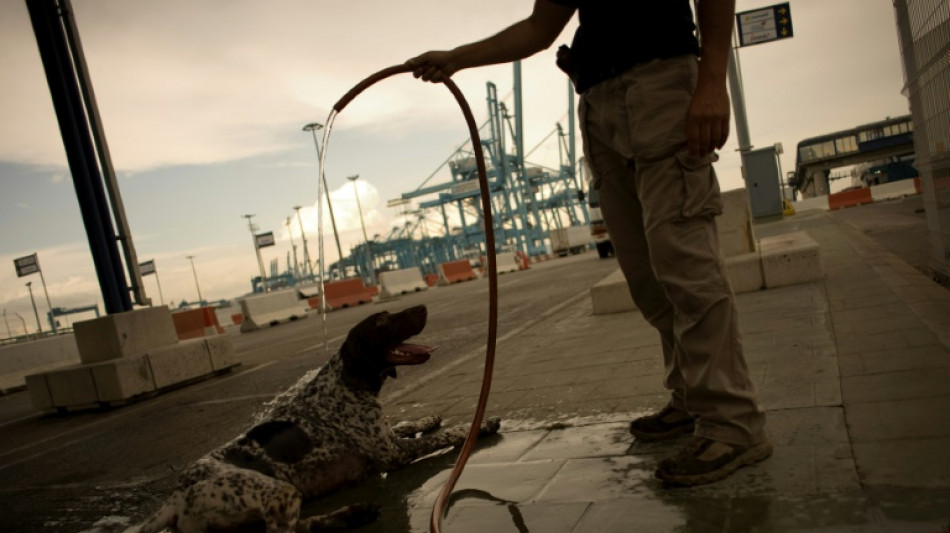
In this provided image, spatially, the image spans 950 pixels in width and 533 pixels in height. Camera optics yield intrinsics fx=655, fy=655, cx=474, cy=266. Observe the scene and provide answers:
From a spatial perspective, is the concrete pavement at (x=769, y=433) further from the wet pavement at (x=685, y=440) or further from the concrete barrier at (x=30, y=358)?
the concrete barrier at (x=30, y=358)

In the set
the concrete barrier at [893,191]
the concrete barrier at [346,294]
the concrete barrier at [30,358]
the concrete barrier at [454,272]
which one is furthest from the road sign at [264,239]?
the concrete barrier at [893,191]

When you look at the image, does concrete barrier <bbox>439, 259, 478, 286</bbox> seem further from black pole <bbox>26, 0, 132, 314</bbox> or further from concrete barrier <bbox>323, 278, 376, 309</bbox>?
black pole <bbox>26, 0, 132, 314</bbox>

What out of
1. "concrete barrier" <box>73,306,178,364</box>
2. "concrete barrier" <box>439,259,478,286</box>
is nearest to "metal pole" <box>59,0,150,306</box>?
"concrete barrier" <box>73,306,178,364</box>

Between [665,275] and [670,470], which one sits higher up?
[665,275]

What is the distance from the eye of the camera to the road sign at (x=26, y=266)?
3056cm

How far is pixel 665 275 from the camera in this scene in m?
2.34

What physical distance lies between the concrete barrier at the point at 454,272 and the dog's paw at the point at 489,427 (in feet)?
84.6

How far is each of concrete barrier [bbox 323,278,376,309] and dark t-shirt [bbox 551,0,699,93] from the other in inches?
850

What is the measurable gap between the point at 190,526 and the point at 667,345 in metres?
2.05

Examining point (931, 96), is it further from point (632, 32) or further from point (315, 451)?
point (315, 451)

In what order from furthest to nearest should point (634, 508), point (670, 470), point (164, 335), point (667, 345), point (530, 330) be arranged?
1. point (164, 335)
2. point (530, 330)
3. point (667, 345)
4. point (670, 470)
5. point (634, 508)

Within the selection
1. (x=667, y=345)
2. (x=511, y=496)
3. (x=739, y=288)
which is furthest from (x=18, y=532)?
(x=739, y=288)

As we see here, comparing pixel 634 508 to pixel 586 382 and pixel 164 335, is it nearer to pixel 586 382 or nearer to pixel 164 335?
pixel 586 382

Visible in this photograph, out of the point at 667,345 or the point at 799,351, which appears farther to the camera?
the point at 799,351
